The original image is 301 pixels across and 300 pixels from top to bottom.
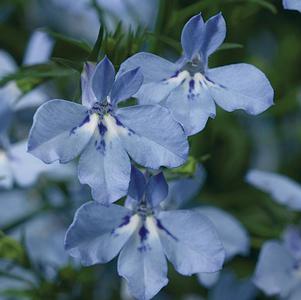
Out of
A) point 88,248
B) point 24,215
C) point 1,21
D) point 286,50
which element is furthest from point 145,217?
point 286,50

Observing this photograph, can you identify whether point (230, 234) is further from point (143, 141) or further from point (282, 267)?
point (143, 141)

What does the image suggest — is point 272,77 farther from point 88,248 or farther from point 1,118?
point 88,248

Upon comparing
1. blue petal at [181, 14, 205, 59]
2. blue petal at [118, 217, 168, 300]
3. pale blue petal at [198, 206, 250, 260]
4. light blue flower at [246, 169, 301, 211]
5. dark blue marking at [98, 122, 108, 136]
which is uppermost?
blue petal at [181, 14, 205, 59]

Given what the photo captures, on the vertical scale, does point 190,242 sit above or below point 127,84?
below

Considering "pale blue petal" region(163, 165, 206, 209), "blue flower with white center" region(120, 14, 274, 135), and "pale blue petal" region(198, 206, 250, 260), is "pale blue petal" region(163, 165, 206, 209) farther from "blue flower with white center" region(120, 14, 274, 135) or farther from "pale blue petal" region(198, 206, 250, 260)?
"blue flower with white center" region(120, 14, 274, 135)

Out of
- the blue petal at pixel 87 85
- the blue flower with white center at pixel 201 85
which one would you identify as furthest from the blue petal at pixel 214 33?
the blue petal at pixel 87 85

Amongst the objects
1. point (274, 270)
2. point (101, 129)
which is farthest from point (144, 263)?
point (274, 270)

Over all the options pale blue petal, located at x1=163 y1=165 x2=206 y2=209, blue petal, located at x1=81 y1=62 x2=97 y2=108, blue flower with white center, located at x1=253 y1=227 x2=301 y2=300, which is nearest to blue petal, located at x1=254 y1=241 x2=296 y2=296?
blue flower with white center, located at x1=253 y1=227 x2=301 y2=300
